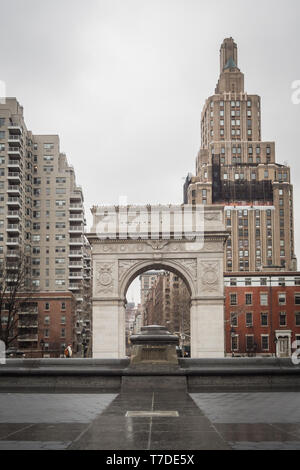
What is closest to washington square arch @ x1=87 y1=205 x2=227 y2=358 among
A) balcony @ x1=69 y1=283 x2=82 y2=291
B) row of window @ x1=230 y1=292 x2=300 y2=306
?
row of window @ x1=230 y1=292 x2=300 y2=306

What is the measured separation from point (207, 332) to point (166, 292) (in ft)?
238

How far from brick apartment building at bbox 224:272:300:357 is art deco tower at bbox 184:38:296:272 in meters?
41.6

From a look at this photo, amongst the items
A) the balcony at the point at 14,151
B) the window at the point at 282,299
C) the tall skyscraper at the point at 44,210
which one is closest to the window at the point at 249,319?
the window at the point at 282,299

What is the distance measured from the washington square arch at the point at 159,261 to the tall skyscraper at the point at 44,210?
104 ft

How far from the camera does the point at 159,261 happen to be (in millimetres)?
45375

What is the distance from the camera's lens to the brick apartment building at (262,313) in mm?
62531

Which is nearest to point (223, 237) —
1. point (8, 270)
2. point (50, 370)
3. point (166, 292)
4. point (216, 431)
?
point (8, 270)

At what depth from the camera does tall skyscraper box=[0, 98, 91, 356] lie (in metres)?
75.1

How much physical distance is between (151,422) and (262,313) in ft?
186

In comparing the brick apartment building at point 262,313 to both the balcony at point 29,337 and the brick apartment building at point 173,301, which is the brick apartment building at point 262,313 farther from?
→ the brick apartment building at point 173,301

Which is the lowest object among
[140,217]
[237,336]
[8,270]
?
[237,336]

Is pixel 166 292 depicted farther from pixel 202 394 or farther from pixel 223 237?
pixel 202 394

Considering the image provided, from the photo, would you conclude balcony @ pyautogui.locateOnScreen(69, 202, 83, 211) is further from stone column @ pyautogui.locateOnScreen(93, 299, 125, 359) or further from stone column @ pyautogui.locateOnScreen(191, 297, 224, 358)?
stone column @ pyautogui.locateOnScreen(191, 297, 224, 358)

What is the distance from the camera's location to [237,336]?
62.8 m
